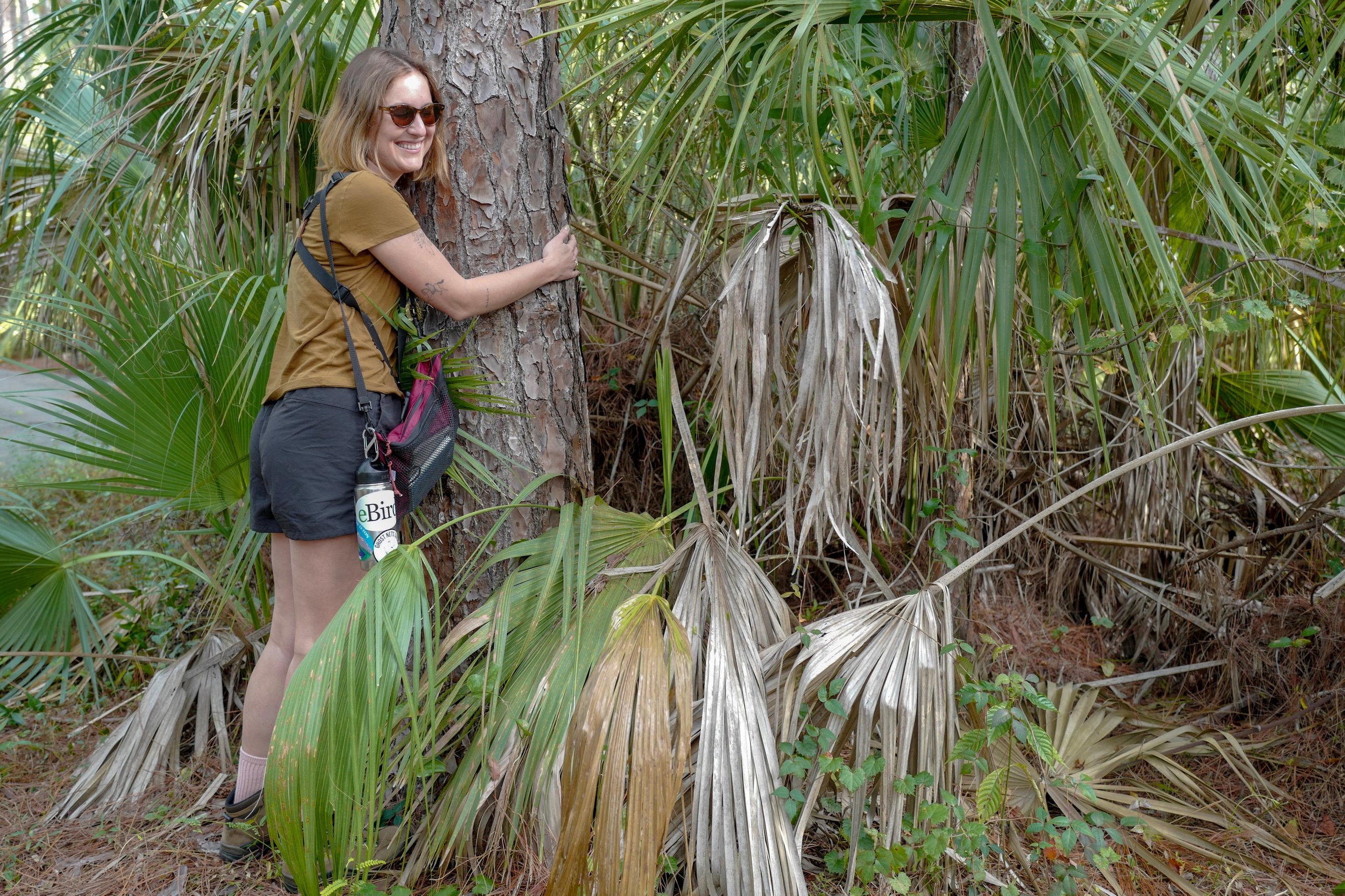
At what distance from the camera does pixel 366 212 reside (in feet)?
7.04

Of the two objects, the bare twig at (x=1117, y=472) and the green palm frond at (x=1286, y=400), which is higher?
the green palm frond at (x=1286, y=400)

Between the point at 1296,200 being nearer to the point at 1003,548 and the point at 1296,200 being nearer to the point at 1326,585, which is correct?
the point at 1326,585

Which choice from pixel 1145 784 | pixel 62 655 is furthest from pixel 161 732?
pixel 1145 784

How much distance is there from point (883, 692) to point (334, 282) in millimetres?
1601

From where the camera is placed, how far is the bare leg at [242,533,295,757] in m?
2.44

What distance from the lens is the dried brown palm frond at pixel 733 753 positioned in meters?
1.92

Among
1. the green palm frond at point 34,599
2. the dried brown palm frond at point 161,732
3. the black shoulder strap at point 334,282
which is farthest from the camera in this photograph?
the green palm frond at point 34,599

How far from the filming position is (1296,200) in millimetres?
2797

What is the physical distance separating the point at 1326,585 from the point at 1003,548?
102cm

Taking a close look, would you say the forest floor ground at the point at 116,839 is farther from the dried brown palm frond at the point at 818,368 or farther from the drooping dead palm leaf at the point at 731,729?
the dried brown palm frond at the point at 818,368

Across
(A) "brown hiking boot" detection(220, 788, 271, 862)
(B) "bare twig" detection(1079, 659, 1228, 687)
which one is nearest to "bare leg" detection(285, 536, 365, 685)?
(A) "brown hiking boot" detection(220, 788, 271, 862)

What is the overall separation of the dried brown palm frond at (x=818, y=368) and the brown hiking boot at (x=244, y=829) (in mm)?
1559

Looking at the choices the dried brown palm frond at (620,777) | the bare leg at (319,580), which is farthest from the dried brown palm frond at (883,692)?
the bare leg at (319,580)

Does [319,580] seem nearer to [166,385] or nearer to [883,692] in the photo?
[166,385]
